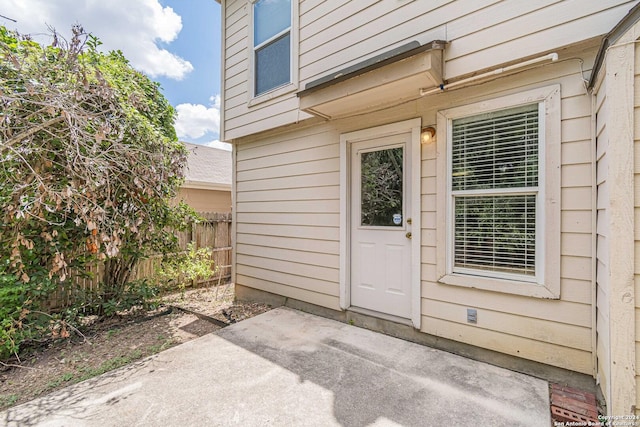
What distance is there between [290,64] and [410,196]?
2.53 m

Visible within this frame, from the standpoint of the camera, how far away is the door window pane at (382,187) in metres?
3.13

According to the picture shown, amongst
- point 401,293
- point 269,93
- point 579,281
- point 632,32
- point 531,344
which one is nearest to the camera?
point 632,32

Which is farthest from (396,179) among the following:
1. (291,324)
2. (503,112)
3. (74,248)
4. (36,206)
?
(74,248)

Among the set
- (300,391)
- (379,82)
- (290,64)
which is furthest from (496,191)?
(290,64)

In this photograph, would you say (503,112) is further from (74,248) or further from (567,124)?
(74,248)

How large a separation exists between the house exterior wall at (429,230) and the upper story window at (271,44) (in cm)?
84

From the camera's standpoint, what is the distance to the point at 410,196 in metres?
3.01

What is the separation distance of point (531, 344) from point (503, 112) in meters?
1.94

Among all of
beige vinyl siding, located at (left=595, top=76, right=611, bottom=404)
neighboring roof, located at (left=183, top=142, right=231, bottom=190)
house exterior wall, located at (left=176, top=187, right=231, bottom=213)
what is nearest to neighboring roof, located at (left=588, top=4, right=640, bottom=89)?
beige vinyl siding, located at (left=595, top=76, right=611, bottom=404)

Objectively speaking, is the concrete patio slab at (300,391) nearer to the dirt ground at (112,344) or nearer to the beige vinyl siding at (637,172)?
the dirt ground at (112,344)

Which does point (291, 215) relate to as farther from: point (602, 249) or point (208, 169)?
point (208, 169)

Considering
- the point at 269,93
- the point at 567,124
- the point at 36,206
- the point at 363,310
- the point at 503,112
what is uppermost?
the point at 269,93

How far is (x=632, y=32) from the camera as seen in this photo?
152 centimetres

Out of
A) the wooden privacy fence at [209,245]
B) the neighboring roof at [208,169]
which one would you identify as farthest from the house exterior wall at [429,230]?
the neighboring roof at [208,169]
